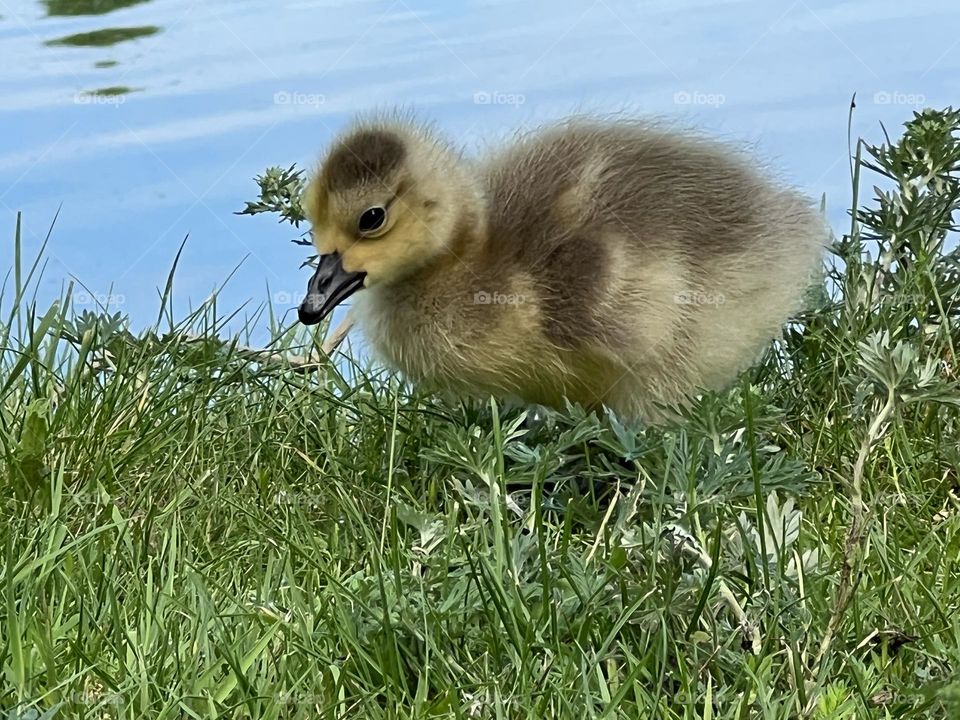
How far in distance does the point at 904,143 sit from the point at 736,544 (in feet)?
5.56

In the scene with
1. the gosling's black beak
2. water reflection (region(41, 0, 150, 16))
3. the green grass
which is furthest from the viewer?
water reflection (region(41, 0, 150, 16))

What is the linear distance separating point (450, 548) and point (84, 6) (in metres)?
2.05

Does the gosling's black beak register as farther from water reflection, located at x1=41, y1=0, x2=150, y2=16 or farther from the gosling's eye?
water reflection, located at x1=41, y1=0, x2=150, y2=16

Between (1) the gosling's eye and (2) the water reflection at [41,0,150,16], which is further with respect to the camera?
(2) the water reflection at [41,0,150,16]

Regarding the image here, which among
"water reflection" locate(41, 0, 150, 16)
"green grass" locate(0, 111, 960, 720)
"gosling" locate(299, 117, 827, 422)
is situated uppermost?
"water reflection" locate(41, 0, 150, 16)

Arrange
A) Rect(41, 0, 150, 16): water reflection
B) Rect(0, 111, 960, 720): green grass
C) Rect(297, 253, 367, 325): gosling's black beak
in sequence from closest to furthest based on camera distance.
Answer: Rect(0, 111, 960, 720): green grass → Rect(297, 253, 367, 325): gosling's black beak → Rect(41, 0, 150, 16): water reflection

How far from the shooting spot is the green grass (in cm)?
185

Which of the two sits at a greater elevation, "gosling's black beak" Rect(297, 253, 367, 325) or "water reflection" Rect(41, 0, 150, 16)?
"water reflection" Rect(41, 0, 150, 16)

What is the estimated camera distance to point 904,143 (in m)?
3.37

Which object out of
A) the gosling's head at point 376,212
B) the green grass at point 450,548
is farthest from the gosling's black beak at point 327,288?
the green grass at point 450,548

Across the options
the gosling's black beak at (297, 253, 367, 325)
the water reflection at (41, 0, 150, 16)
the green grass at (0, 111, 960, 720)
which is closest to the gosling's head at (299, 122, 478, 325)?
the gosling's black beak at (297, 253, 367, 325)

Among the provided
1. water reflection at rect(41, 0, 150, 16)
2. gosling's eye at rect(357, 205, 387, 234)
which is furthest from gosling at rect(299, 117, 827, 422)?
water reflection at rect(41, 0, 150, 16)

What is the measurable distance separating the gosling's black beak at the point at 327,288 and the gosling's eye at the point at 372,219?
8 cm

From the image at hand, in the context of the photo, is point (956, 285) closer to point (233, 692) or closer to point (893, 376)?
point (893, 376)
